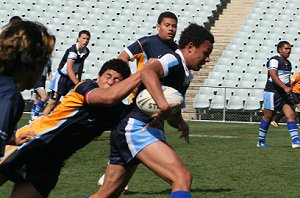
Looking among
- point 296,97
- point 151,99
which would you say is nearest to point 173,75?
point 151,99

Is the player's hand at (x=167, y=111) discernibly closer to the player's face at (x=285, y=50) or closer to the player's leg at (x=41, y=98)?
the player's face at (x=285, y=50)

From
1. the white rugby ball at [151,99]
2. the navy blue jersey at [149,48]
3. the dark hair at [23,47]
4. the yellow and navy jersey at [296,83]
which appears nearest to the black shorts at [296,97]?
the yellow and navy jersey at [296,83]

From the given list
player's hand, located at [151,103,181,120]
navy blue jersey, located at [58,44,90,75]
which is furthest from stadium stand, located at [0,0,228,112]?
player's hand, located at [151,103,181,120]

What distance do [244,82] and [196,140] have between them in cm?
943

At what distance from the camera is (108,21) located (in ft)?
96.8

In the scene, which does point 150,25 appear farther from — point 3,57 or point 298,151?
point 3,57

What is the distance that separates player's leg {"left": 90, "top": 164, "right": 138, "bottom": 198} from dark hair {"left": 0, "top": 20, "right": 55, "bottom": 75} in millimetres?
3164

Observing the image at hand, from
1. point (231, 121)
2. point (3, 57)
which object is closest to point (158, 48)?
point (3, 57)

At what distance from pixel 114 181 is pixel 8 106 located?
327cm

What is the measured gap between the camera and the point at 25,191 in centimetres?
547

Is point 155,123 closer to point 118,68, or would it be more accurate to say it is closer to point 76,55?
point 118,68

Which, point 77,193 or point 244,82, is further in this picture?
point 244,82

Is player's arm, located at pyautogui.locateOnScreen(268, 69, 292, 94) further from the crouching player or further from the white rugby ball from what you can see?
the crouching player

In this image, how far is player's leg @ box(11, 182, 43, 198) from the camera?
17.9ft
